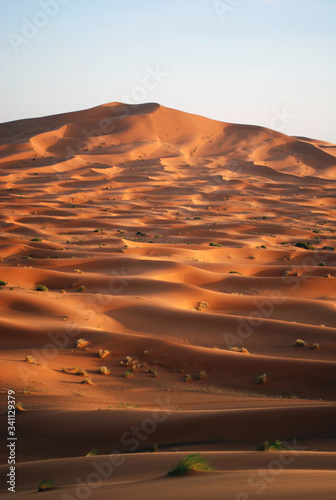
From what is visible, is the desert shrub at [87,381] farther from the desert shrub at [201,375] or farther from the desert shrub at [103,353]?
the desert shrub at [201,375]

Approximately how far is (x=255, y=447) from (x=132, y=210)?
3880 cm

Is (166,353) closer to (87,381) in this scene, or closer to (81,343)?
(81,343)

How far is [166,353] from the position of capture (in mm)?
12016

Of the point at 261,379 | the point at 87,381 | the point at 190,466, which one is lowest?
the point at 261,379

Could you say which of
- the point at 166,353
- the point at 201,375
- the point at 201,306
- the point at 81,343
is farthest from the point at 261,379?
the point at 201,306

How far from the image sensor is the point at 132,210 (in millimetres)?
45062

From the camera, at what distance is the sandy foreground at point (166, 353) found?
5.68m

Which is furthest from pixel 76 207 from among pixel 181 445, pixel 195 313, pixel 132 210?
pixel 181 445

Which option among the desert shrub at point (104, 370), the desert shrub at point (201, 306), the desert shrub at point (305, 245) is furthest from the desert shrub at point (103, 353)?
the desert shrub at point (305, 245)

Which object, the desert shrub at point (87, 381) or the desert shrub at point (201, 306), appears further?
the desert shrub at point (201, 306)

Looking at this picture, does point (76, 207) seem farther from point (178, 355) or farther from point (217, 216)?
point (178, 355)

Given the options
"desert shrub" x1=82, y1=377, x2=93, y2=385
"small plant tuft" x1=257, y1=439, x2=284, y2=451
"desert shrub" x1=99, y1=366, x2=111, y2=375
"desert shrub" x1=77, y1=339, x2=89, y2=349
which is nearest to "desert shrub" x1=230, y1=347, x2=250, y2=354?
"desert shrub" x1=99, y1=366, x2=111, y2=375

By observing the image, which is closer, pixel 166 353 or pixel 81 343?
pixel 166 353

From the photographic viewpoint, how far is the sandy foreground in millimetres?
5680
